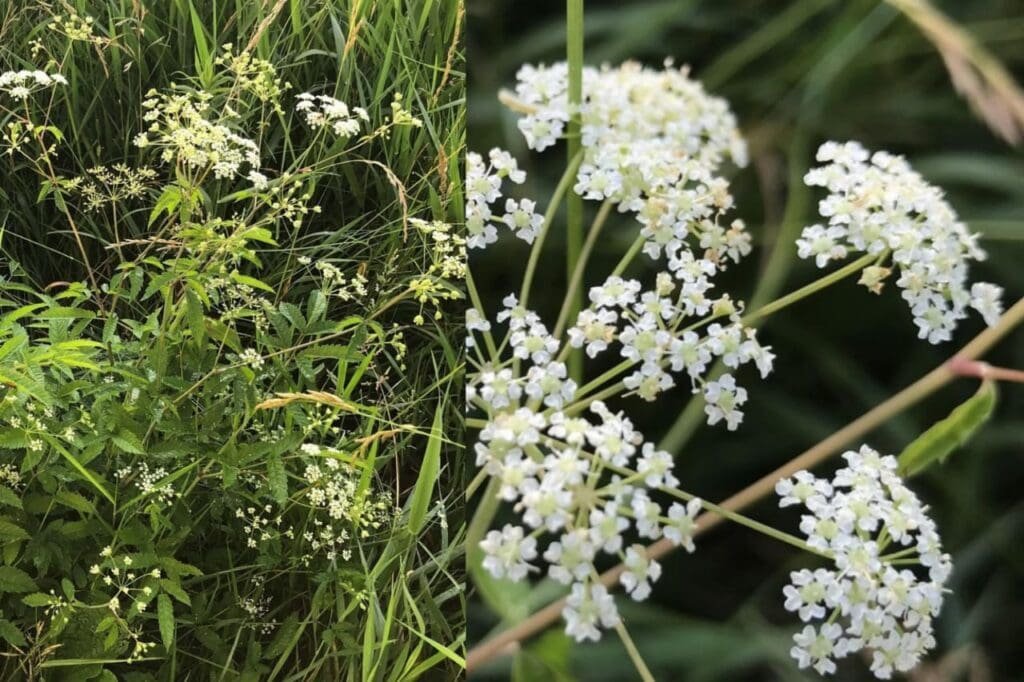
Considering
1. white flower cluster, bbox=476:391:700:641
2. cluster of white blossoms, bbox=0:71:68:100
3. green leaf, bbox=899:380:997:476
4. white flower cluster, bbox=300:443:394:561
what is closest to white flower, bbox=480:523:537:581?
white flower cluster, bbox=476:391:700:641

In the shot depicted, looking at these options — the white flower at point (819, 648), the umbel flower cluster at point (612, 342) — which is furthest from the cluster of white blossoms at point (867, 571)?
the umbel flower cluster at point (612, 342)

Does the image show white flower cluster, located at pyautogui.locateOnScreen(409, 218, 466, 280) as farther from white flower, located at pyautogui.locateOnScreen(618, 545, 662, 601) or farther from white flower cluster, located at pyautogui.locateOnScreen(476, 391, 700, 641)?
white flower, located at pyautogui.locateOnScreen(618, 545, 662, 601)

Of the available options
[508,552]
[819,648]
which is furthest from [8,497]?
[819,648]

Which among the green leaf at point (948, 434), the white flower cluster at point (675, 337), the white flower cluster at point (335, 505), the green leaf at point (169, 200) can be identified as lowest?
the white flower cluster at point (335, 505)

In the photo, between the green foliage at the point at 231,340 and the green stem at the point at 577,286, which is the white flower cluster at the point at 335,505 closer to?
the green foliage at the point at 231,340

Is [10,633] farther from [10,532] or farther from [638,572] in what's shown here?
[638,572]

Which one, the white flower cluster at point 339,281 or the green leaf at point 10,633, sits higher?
the white flower cluster at point 339,281
